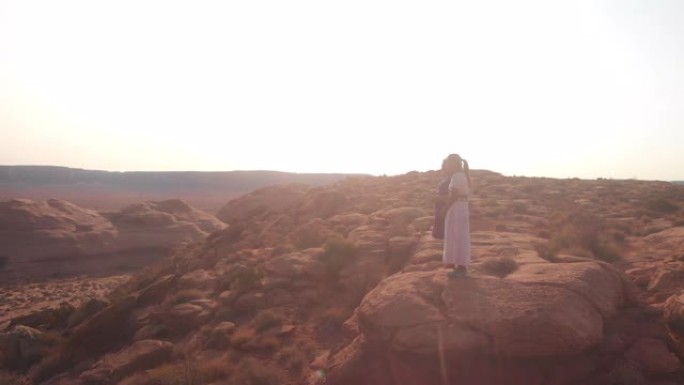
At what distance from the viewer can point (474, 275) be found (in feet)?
24.2

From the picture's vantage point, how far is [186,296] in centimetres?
1180

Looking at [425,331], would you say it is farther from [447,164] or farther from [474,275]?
[447,164]

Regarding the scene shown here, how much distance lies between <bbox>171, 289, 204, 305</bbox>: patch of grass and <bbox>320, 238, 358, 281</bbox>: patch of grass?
9.86ft

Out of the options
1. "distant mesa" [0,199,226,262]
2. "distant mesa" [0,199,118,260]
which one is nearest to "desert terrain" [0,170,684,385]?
"distant mesa" [0,199,118,260]

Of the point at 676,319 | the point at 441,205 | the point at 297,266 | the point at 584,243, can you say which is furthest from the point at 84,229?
the point at 676,319

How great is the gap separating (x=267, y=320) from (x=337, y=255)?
8.50ft

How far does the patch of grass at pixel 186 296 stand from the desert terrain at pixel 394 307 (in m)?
0.05

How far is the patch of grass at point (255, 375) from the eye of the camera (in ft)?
24.9

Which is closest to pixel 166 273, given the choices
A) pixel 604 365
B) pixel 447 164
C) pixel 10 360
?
pixel 10 360

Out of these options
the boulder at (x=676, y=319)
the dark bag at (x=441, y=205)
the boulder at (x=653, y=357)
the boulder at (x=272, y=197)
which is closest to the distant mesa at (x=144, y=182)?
the boulder at (x=272, y=197)

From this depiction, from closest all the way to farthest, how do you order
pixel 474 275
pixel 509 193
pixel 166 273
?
pixel 474 275 < pixel 166 273 < pixel 509 193

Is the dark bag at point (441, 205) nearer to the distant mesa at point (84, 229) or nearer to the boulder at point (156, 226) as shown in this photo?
the distant mesa at point (84, 229)

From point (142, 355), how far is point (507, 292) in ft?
21.6

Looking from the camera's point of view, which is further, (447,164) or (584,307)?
(447,164)
